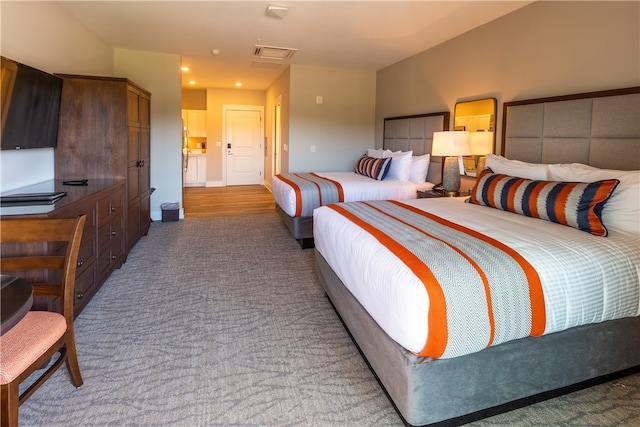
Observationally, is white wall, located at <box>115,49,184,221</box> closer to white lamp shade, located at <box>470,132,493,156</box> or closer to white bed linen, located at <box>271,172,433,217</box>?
white bed linen, located at <box>271,172,433,217</box>

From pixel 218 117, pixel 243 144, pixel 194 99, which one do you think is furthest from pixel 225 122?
pixel 194 99

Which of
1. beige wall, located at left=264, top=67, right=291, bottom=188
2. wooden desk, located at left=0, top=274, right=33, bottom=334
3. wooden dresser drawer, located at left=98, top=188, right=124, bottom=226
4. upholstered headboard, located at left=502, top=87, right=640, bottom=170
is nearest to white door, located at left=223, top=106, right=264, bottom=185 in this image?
beige wall, located at left=264, top=67, right=291, bottom=188

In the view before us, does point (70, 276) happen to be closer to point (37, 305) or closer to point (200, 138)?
point (37, 305)

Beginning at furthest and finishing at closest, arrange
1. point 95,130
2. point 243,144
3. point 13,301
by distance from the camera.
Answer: point 243,144
point 95,130
point 13,301

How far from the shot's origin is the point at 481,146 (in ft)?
13.3

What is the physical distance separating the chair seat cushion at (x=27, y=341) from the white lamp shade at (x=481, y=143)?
12.6 ft

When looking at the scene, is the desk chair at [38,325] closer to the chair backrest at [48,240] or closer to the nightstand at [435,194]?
the chair backrest at [48,240]

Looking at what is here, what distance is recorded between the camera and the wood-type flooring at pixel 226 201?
6697mm

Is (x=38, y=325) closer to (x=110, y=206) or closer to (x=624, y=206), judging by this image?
(x=110, y=206)

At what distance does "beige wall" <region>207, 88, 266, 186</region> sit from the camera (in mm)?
9602

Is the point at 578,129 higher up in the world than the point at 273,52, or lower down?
lower down

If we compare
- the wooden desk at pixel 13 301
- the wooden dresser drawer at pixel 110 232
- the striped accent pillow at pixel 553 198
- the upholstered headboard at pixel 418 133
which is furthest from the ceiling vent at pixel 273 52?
the wooden desk at pixel 13 301

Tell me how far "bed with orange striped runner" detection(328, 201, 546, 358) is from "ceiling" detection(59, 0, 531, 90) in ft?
8.91

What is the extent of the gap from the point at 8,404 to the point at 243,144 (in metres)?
9.06
